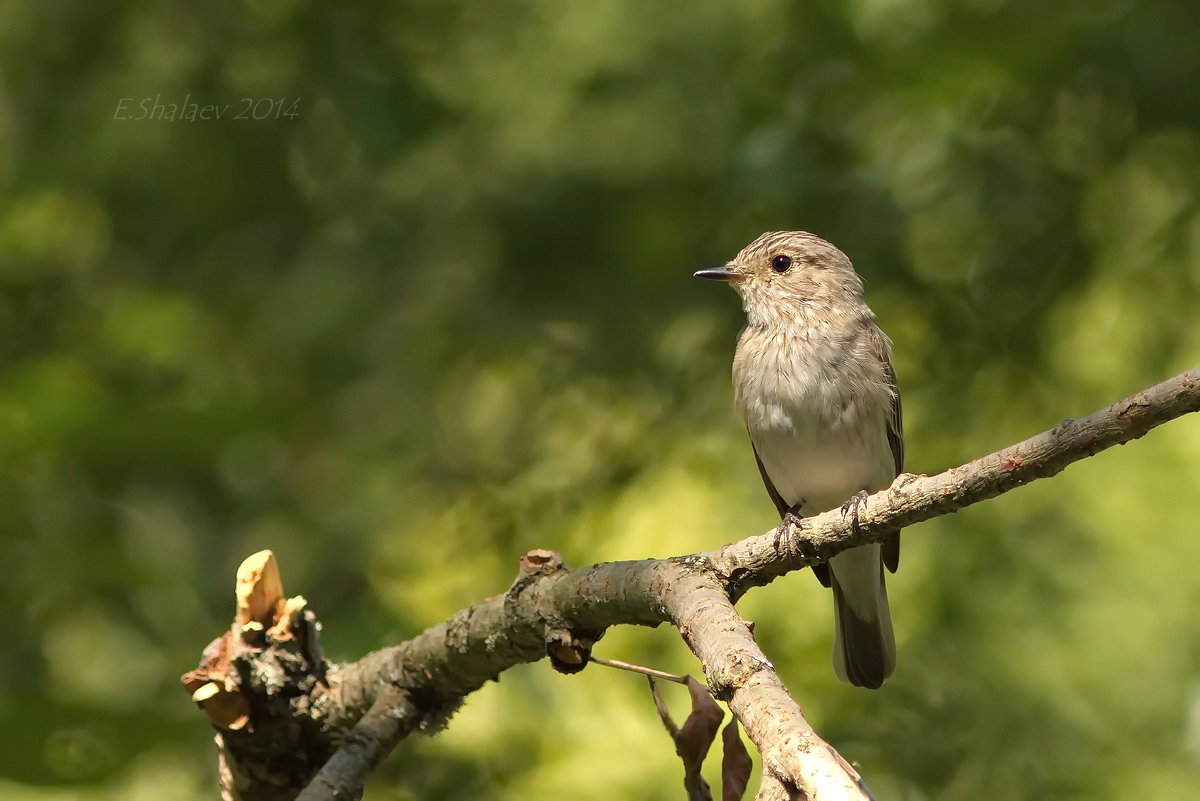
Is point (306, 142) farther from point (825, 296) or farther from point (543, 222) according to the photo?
point (825, 296)

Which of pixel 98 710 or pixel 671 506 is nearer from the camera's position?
pixel 98 710

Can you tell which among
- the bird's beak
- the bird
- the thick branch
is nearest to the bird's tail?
the bird

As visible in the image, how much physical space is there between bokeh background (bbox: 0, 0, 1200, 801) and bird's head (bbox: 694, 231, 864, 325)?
6.2 inches

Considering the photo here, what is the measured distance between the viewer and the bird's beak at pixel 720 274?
4.86m

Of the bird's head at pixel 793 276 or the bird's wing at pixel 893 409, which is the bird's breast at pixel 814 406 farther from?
the bird's head at pixel 793 276

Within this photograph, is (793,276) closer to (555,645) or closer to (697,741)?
(555,645)

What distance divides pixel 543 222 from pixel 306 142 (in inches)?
46.4

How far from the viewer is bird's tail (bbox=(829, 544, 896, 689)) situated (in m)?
4.23

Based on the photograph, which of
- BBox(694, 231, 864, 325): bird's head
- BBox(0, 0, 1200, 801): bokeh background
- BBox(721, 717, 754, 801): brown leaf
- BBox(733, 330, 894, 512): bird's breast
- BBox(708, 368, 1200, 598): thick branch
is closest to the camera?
BBox(708, 368, 1200, 598): thick branch

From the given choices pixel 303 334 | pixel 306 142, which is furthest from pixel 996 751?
pixel 306 142

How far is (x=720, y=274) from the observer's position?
4887mm

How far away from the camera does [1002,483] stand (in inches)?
85.7

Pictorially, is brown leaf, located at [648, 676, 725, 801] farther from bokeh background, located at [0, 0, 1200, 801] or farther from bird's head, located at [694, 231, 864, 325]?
bird's head, located at [694, 231, 864, 325]

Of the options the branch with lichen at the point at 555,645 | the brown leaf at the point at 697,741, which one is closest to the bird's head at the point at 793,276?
the branch with lichen at the point at 555,645
